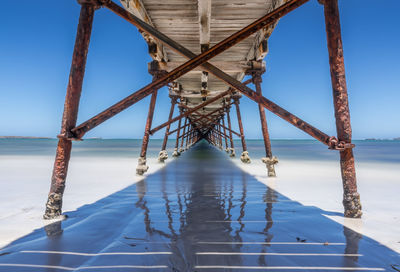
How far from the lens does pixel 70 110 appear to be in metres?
2.26

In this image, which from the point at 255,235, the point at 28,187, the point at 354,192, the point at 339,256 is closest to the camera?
the point at 339,256

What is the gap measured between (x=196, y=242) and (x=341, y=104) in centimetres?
200

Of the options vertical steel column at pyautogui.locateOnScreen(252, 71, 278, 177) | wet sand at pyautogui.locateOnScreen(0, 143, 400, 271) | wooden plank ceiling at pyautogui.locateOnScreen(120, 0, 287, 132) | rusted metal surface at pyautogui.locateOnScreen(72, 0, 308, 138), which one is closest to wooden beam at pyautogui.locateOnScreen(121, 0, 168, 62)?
wooden plank ceiling at pyautogui.locateOnScreen(120, 0, 287, 132)

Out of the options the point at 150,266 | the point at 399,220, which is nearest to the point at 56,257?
the point at 150,266

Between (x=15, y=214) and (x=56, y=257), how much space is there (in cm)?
149

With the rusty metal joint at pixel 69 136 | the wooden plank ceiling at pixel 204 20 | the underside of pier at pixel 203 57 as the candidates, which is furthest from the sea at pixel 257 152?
the rusty metal joint at pixel 69 136

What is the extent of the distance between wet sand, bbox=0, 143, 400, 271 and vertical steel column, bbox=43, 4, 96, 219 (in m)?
0.27

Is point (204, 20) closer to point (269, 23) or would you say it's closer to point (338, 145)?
point (269, 23)

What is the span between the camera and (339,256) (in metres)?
1.46

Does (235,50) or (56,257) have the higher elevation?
(235,50)

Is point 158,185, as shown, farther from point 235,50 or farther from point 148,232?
point 235,50

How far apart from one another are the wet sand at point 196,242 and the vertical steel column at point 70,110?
10.4 inches

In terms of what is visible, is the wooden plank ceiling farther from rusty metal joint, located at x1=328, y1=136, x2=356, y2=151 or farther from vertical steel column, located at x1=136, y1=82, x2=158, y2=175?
rusty metal joint, located at x1=328, y1=136, x2=356, y2=151

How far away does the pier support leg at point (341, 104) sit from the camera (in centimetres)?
227
